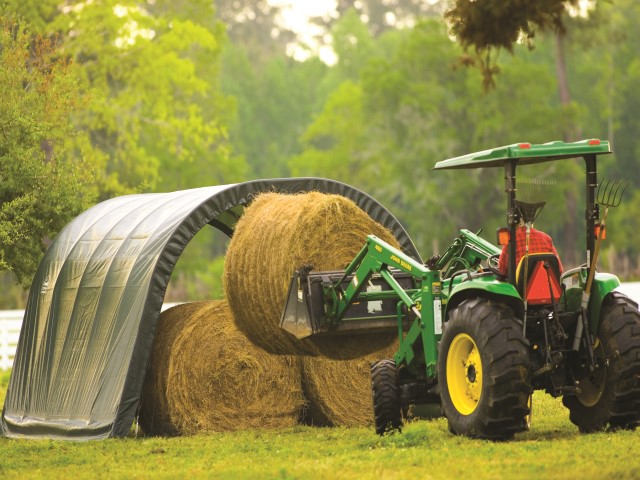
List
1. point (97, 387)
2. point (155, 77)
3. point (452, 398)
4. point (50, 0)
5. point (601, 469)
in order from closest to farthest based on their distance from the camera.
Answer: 1. point (601, 469)
2. point (452, 398)
3. point (97, 387)
4. point (50, 0)
5. point (155, 77)

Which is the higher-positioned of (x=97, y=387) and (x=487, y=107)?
(x=487, y=107)

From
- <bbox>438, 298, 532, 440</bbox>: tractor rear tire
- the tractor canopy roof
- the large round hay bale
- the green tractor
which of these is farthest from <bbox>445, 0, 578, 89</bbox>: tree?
the large round hay bale

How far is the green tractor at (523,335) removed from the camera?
1176cm

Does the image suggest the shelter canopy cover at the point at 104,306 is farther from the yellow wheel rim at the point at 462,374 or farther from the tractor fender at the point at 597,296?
the tractor fender at the point at 597,296

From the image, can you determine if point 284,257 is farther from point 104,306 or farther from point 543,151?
point 543,151

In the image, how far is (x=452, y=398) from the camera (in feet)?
40.6

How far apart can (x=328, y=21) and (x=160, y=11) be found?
1660 inches

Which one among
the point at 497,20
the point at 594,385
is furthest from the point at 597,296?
the point at 497,20

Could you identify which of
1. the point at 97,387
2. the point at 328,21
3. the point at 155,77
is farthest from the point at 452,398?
the point at 328,21

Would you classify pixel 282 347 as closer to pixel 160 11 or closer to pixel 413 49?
pixel 160 11

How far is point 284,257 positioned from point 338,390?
247 cm

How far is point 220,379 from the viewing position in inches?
632

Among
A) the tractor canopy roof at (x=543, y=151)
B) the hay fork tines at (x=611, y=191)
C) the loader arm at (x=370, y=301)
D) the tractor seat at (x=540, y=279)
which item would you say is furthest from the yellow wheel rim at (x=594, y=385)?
the tractor canopy roof at (x=543, y=151)

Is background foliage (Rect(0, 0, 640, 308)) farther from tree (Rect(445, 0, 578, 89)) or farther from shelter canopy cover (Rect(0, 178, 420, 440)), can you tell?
tree (Rect(445, 0, 578, 89))
